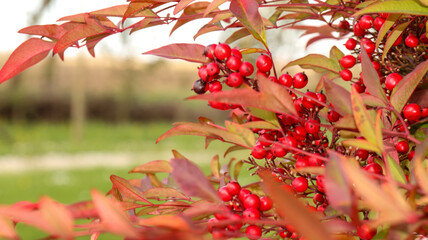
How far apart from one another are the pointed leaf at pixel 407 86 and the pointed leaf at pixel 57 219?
0.28 m

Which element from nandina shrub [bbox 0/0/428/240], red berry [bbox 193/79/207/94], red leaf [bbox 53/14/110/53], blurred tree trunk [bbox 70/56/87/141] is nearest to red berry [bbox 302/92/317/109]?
nandina shrub [bbox 0/0/428/240]

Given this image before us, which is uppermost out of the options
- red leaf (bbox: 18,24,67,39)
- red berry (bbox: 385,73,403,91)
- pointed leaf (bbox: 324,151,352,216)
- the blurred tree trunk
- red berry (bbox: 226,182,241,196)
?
red leaf (bbox: 18,24,67,39)

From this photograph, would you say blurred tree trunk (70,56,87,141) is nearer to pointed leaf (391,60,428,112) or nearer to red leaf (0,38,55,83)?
red leaf (0,38,55,83)

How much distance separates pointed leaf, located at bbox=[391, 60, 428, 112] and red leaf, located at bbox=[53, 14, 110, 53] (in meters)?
0.28

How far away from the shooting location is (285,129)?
0.43 metres

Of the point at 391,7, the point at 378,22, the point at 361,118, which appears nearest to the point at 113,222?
the point at 361,118

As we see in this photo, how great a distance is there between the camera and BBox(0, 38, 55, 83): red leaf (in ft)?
1.25

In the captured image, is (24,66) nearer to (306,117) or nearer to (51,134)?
(306,117)

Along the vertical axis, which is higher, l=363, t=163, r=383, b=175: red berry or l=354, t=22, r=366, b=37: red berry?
l=354, t=22, r=366, b=37: red berry

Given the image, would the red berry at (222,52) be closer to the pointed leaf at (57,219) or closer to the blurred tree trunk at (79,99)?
the pointed leaf at (57,219)

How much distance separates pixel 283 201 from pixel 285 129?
25 centimetres

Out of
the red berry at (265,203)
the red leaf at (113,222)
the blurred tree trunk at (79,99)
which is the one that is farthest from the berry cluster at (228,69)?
the blurred tree trunk at (79,99)

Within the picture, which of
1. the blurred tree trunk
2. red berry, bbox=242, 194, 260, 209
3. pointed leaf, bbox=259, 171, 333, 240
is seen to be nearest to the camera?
pointed leaf, bbox=259, 171, 333, 240

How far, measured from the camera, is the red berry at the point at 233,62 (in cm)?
40
